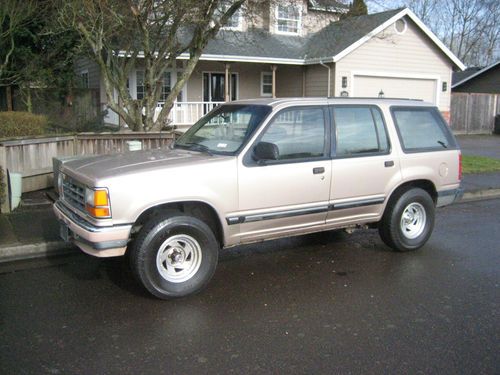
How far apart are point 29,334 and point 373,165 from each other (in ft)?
12.8

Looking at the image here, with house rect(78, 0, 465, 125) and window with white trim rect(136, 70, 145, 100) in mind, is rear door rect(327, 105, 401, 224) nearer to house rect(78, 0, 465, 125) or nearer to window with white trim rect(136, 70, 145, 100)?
house rect(78, 0, 465, 125)

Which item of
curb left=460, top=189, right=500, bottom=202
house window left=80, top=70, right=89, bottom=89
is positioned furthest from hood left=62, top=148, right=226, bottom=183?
house window left=80, top=70, right=89, bottom=89

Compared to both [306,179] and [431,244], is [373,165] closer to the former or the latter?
[306,179]

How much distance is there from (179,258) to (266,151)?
4.34 feet

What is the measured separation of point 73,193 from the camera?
505 centimetres

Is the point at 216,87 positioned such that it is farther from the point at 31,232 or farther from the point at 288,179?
the point at 288,179

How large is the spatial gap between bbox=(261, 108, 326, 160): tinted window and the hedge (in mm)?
6137

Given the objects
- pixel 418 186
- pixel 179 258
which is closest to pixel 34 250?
pixel 179 258

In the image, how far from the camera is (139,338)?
402 centimetres

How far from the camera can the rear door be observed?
18.5ft

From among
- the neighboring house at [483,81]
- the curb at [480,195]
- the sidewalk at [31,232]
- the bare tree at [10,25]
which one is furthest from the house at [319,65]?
the sidewalk at [31,232]

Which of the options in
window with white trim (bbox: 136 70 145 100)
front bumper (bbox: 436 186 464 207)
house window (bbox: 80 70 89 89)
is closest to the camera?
front bumper (bbox: 436 186 464 207)

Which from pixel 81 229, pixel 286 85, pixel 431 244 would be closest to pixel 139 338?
pixel 81 229

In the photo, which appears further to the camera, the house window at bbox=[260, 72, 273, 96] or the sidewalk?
the house window at bbox=[260, 72, 273, 96]
